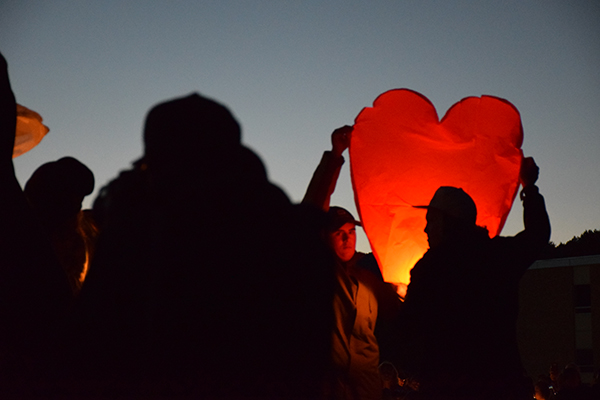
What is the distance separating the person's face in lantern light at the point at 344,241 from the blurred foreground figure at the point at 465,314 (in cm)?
134

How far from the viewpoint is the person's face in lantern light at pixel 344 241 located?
173 inches

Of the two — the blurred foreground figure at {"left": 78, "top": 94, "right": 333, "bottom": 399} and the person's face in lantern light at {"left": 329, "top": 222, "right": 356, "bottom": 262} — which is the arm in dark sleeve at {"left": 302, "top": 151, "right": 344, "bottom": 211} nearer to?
the person's face in lantern light at {"left": 329, "top": 222, "right": 356, "bottom": 262}

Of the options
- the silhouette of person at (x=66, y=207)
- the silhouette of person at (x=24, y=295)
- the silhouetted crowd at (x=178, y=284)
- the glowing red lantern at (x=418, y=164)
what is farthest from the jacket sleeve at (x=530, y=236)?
the silhouette of person at (x=24, y=295)

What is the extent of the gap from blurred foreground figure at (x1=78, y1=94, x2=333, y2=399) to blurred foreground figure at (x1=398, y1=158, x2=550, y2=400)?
5.51 ft

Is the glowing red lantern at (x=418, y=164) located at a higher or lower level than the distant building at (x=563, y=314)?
higher

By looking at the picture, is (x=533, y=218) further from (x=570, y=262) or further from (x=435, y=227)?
(x=570, y=262)

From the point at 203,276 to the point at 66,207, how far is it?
165 cm

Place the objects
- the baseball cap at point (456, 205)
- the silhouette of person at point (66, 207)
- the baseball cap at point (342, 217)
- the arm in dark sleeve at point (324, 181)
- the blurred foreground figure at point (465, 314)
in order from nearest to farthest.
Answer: the silhouette of person at point (66, 207) → the blurred foreground figure at point (465, 314) → the baseball cap at point (456, 205) → the arm in dark sleeve at point (324, 181) → the baseball cap at point (342, 217)

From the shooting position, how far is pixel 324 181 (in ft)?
12.7

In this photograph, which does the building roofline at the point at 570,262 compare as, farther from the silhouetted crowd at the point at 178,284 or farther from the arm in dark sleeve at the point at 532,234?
the silhouetted crowd at the point at 178,284

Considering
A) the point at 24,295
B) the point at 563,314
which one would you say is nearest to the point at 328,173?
the point at 24,295

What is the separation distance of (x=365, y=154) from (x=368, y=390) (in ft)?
4.99

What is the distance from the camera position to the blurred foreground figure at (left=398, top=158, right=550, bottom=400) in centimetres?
294

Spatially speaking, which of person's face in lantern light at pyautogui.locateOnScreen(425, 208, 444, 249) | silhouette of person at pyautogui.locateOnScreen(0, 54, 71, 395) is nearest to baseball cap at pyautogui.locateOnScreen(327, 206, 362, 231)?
person's face in lantern light at pyautogui.locateOnScreen(425, 208, 444, 249)
